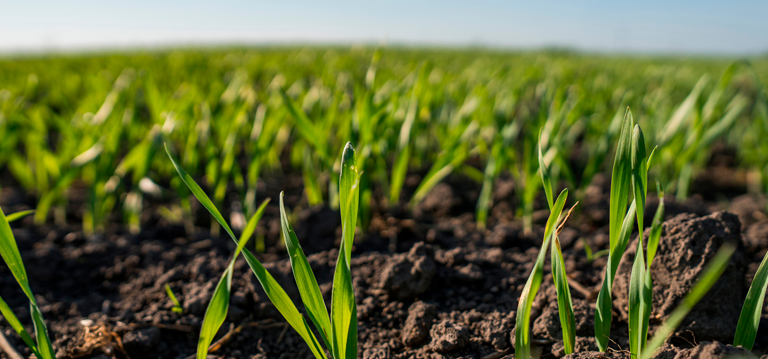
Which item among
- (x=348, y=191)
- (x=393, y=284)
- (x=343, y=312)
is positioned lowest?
(x=393, y=284)

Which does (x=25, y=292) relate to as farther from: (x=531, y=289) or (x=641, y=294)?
(x=641, y=294)

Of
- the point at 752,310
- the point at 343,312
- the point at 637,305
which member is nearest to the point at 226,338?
the point at 343,312

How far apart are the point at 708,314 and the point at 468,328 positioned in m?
0.46

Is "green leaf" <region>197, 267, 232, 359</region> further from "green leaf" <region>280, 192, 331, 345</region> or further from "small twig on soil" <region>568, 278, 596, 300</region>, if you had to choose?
"small twig on soil" <region>568, 278, 596, 300</region>

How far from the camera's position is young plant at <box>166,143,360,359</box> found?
0.64 metres

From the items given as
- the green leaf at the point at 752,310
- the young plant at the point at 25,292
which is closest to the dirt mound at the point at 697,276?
the green leaf at the point at 752,310

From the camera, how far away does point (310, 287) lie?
0.68 metres

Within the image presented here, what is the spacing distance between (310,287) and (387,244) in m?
0.70

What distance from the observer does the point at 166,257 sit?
134 centimetres

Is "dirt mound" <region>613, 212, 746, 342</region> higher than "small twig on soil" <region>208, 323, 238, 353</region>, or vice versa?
"dirt mound" <region>613, 212, 746, 342</region>

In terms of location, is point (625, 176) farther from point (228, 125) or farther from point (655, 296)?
point (228, 125)

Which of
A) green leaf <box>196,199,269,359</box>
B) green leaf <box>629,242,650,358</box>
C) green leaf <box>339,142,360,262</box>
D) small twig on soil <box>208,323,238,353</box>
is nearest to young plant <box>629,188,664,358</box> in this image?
green leaf <box>629,242,650,358</box>

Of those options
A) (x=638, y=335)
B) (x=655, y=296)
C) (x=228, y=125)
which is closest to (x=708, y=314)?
(x=655, y=296)

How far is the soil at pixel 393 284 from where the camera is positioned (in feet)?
2.79
